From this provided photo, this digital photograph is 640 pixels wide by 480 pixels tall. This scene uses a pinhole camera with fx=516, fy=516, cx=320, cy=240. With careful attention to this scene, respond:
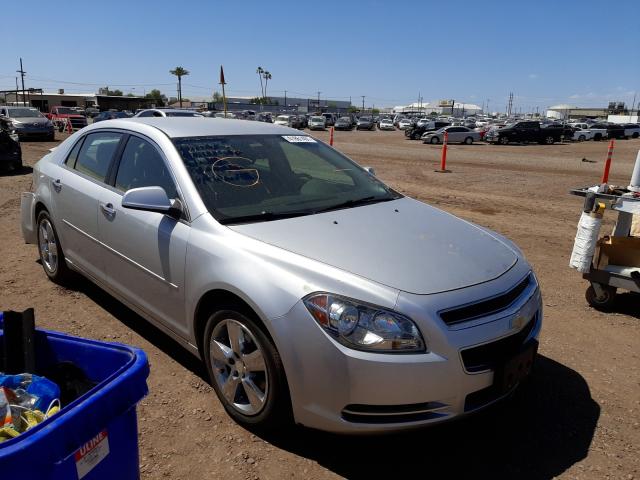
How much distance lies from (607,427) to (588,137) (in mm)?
48112

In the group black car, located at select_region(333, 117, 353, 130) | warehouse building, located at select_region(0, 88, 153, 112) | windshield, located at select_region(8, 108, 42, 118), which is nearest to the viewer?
windshield, located at select_region(8, 108, 42, 118)

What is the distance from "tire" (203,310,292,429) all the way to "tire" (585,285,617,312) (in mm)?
3355

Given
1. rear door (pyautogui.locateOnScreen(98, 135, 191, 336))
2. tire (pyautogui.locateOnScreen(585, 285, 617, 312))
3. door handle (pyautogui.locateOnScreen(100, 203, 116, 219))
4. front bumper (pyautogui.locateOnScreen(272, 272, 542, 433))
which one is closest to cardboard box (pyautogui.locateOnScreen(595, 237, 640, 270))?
tire (pyautogui.locateOnScreen(585, 285, 617, 312))

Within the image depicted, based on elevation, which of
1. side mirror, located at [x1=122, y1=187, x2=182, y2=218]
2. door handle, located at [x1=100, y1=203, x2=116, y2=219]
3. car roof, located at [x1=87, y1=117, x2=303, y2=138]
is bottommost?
door handle, located at [x1=100, y1=203, x2=116, y2=219]

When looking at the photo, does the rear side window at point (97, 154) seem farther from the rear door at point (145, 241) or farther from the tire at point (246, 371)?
the tire at point (246, 371)

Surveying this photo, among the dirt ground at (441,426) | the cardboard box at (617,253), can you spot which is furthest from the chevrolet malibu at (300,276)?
the cardboard box at (617,253)

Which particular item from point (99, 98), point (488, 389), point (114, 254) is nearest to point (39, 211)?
point (114, 254)

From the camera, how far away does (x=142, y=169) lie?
365 centimetres

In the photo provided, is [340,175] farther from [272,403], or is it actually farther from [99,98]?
[99,98]

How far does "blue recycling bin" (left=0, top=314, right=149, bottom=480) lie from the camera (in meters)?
1.42

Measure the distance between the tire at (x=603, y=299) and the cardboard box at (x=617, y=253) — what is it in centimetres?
24

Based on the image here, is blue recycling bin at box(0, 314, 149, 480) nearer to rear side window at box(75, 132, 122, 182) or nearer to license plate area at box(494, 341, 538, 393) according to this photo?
license plate area at box(494, 341, 538, 393)

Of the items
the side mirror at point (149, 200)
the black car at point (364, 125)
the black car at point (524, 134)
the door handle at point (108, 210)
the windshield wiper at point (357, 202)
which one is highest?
the side mirror at point (149, 200)

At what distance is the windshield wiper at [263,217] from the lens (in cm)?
299
